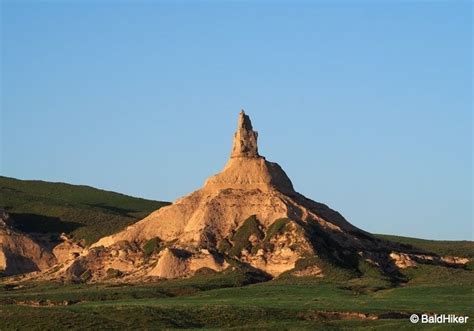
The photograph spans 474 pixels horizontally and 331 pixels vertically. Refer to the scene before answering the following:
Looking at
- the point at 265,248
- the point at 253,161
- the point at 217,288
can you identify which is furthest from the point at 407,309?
the point at 253,161

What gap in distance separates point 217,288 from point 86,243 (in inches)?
1384

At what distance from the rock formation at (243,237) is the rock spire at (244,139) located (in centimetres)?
10

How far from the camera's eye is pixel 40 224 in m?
162

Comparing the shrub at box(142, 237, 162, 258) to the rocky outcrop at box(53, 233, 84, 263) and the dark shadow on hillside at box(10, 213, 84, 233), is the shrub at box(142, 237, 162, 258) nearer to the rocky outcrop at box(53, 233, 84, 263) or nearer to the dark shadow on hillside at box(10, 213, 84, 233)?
the rocky outcrop at box(53, 233, 84, 263)

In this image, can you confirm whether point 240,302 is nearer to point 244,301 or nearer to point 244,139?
point 244,301

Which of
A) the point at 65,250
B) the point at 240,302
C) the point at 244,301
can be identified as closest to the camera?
the point at 240,302

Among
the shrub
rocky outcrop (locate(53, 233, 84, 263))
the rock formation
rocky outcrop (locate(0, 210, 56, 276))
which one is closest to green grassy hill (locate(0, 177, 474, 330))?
rocky outcrop (locate(53, 233, 84, 263))

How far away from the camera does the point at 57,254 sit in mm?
149000

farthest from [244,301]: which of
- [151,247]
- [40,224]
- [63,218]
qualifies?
[63,218]

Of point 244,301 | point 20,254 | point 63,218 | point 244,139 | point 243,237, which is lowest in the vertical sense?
point 244,301

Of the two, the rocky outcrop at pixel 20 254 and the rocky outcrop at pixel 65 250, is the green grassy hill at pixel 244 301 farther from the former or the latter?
the rocky outcrop at pixel 20 254

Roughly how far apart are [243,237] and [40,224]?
4116 cm

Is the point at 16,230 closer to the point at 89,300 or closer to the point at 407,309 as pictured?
the point at 89,300

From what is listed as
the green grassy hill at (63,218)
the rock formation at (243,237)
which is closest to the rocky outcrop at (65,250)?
the green grassy hill at (63,218)
